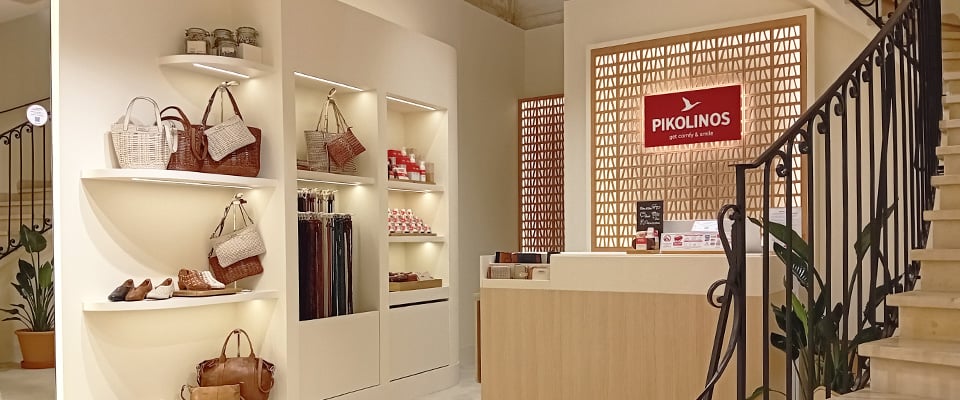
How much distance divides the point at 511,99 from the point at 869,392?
6.45 metres

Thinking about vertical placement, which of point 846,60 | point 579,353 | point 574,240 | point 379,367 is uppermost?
point 846,60

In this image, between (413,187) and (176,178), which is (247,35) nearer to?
(176,178)

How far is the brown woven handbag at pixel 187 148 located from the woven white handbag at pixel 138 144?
3.1 inches

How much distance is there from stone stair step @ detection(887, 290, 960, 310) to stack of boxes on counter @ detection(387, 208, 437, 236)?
3.75 m

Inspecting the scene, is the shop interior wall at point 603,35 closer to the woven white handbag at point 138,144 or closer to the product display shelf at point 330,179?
the product display shelf at point 330,179

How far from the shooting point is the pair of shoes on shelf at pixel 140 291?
14.1ft

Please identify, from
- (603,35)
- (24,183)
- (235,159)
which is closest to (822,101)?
(235,159)

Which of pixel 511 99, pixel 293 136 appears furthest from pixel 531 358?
pixel 511 99

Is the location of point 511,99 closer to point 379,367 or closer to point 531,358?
point 379,367

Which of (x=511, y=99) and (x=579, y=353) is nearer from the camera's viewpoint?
(x=579, y=353)

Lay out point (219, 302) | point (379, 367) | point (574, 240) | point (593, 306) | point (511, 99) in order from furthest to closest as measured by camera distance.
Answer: point (511, 99), point (574, 240), point (379, 367), point (219, 302), point (593, 306)

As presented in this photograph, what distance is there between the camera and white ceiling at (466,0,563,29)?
889cm

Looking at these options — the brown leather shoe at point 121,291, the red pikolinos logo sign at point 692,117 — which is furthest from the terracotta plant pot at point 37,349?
the red pikolinos logo sign at point 692,117

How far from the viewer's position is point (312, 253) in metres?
5.27
